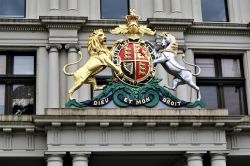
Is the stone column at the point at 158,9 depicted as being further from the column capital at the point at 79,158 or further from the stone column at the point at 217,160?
the column capital at the point at 79,158

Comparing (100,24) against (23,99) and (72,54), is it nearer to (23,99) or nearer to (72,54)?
(72,54)

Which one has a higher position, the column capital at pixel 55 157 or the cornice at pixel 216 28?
the cornice at pixel 216 28

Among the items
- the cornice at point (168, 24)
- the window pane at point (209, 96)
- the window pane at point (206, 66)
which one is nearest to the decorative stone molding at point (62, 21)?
the cornice at point (168, 24)

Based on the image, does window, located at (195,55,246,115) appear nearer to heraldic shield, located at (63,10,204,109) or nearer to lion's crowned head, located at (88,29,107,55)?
heraldic shield, located at (63,10,204,109)

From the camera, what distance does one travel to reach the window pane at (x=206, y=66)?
31.8m

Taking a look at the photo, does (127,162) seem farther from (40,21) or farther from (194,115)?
(40,21)

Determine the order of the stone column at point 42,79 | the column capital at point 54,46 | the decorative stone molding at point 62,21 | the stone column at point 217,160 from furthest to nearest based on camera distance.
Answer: the decorative stone molding at point 62,21, the column capital at point 54,46, the stone column at point 42,79, the stone column at point 217,160

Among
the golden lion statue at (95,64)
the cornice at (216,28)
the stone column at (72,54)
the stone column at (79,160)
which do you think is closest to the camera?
the stone column at (79,160)

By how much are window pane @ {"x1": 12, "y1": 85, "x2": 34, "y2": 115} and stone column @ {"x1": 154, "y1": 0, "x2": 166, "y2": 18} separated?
Result: 7.59m

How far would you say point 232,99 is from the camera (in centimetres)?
3162

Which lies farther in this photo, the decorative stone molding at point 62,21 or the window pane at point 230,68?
the window pane at point 230,68

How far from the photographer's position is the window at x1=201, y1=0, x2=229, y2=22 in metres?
33.2

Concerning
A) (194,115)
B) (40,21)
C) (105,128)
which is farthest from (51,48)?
(194,115)

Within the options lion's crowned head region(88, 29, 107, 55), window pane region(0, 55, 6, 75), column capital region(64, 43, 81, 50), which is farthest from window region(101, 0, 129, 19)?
window pane region(0, 55, 6, 75)
